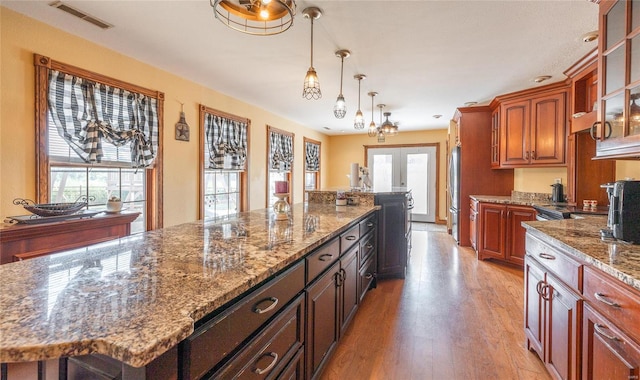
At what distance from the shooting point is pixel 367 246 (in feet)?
9.61

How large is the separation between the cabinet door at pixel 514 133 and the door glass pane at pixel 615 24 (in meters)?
2.54

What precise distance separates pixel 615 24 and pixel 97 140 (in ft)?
13.0

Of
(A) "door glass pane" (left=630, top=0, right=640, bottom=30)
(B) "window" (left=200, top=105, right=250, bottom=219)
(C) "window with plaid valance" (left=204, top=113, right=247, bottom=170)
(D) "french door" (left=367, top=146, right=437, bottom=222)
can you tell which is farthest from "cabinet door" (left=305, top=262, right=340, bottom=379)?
(D) "french door" (left=367, top=146, right=437, bottom=222)

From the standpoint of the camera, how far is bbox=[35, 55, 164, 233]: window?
2477 mm

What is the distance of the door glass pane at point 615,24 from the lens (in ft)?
5.40

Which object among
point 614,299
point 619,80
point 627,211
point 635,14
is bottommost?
point 614,299

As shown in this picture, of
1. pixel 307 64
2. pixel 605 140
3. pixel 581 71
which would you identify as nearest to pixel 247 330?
pixel 605 140

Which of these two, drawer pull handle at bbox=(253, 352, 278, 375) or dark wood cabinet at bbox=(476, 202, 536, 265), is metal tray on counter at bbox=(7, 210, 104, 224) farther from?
dark wood cabinet at bbox=(476, 202, 536, 265)

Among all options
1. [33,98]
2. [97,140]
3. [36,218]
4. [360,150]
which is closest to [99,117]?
[97,140]

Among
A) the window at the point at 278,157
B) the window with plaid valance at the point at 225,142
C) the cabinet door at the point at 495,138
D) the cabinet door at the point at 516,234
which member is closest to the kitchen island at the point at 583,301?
the cabinet door at the point at 516,234

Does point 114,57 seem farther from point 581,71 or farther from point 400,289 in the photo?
point 581,71

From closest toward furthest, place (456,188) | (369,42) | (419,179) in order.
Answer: (369,42), (456,188), (419,179)

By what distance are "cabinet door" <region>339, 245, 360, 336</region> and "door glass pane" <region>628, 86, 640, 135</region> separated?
1777 mm

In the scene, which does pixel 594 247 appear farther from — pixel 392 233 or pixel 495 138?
pixel 495 138
